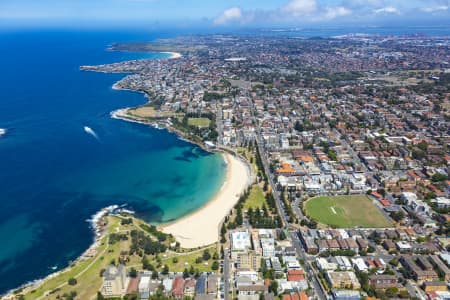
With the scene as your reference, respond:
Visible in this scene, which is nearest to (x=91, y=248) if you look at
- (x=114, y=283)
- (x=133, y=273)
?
(x=133, y=273)

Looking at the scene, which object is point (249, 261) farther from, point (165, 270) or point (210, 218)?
point (210, 218)

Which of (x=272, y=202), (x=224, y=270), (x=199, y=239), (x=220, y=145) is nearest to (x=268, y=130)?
(x=220, y=145)

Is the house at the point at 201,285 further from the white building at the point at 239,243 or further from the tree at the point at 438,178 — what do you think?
the tree at the point at 438,178

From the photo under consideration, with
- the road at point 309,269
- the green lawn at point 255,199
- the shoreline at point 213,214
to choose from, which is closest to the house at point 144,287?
the shoreline at point 213,214

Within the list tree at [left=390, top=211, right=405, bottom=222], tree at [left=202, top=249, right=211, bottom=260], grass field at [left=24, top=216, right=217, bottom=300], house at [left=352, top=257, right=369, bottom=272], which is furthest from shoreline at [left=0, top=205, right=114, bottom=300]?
tree at [left=390, top=211, right=405, bottom=222]

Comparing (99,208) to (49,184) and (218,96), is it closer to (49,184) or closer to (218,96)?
(49,184)

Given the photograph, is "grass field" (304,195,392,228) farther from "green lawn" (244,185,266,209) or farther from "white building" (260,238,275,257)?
"white building" (260,238,275,257)
